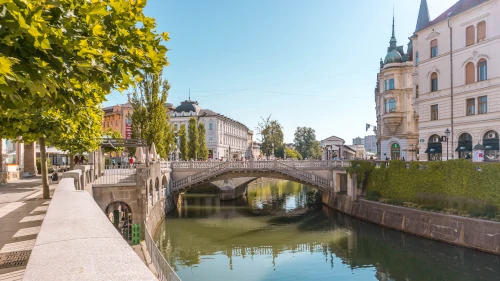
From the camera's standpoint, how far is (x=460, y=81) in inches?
1289

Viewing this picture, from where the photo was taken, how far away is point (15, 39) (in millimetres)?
4195

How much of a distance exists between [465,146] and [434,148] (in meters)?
3.43

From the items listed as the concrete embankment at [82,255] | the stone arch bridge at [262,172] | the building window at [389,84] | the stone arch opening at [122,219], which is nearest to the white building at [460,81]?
the building window at [389,84]

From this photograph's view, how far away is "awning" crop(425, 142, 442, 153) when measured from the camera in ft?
114

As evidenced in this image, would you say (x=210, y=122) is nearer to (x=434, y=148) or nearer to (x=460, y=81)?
(x=434, y=148)

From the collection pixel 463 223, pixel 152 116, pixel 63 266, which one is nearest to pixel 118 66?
pixel 63 266

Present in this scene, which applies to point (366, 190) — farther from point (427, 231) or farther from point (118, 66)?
point (118, 66)

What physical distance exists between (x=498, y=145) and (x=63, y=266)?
34540 millimetres

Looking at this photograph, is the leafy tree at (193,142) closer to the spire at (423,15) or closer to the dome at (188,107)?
the dome at (188,107)

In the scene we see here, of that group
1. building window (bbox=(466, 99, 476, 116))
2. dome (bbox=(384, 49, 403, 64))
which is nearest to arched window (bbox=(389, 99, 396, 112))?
dome (bbox=(384, 49, 403, 64))

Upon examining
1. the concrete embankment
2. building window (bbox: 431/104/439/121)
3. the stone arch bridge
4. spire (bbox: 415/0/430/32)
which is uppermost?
spire (bbox: 415/0/430/32)

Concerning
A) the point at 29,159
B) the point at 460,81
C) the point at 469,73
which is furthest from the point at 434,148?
the point at 29,159

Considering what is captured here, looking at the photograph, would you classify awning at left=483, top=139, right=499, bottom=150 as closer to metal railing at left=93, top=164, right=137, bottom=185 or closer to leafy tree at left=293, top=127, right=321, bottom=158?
metal railing at left=93, top=164, right=137, bottom=185

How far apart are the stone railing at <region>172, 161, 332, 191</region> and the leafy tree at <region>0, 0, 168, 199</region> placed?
29.3m
